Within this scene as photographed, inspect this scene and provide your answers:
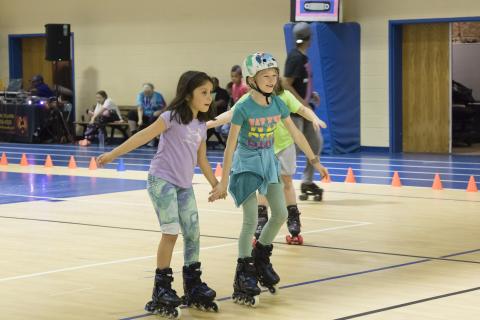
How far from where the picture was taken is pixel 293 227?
9.45 meters

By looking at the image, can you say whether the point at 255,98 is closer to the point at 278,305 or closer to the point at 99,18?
the point at 278,305

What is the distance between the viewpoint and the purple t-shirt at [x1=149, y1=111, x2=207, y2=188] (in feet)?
22.2

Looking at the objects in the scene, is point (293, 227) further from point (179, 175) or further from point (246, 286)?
point (179, 175)

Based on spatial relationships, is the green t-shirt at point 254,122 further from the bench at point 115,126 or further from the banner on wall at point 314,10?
the bench at point 115,126

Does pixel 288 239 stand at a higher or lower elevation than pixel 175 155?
lower

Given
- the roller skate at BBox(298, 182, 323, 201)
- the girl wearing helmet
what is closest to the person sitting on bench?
the roller skate at BBox(298, 182, 323, 201)

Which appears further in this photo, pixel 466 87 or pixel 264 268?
pixel 466 87

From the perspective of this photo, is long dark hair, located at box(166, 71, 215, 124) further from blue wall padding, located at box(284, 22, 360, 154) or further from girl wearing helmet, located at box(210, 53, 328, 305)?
blue wall padding, located at box(284, 22, 360, 154)

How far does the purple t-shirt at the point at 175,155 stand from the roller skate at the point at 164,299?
2.01 feet

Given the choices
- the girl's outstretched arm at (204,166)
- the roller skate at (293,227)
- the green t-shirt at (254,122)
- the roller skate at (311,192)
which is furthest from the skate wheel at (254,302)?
the roller skate at (311,192)

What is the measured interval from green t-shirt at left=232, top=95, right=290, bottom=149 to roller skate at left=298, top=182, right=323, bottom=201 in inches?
209

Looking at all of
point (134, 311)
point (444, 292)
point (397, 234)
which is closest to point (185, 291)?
point (134, 311)

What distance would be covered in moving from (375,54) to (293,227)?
12.7 meters

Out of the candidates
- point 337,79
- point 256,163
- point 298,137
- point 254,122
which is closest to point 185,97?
point 254,122
